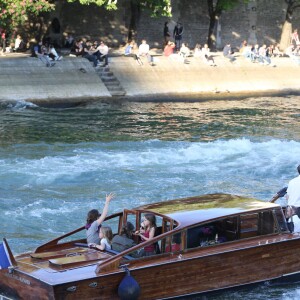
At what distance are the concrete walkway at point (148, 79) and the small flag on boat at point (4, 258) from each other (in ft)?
82.1

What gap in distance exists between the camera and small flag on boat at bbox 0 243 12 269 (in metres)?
12.9

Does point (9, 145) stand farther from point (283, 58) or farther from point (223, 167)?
point (283, 58)

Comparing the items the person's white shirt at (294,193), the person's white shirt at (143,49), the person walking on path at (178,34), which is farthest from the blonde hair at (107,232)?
the person walking on path at (178,34)

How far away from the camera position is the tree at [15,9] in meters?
39.4

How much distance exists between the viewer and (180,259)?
13.4 metres

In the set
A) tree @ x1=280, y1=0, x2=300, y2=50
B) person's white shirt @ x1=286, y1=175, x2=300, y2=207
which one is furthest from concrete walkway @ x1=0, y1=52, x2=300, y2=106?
person's white shirt @ x1=286, y1=175, x2=300, y2=207

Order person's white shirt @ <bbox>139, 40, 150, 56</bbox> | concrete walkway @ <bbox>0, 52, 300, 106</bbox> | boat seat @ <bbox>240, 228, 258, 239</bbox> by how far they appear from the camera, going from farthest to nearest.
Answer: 1. person's white shirt @ <bbox>139, 40, 150, 56</bbox>
2. concrete walkway @ <bbox>0, 52, 300, 106</bbox>
3. boat seat @ <bbox>240, 228, 258, 239</bbox>

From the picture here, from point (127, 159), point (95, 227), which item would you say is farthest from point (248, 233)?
point (127, 159)

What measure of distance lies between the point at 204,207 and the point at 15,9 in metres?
26.7

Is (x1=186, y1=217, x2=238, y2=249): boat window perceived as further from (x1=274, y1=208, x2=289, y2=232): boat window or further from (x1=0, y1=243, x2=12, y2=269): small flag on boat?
(x1=0, y1=243, x2=12, y2=269): small flag on boat

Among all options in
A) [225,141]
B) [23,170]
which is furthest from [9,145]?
[225,141]

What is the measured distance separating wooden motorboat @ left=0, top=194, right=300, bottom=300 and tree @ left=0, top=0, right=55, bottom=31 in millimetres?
25879

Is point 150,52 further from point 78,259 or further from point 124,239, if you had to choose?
point 78,259

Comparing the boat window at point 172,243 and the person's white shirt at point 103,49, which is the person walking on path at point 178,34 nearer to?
the person's white shirt at point 103,49
